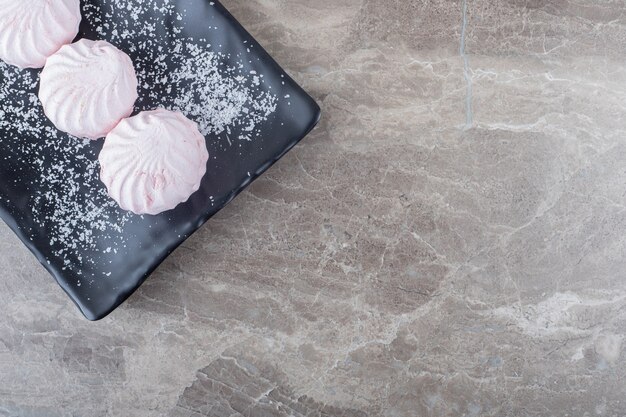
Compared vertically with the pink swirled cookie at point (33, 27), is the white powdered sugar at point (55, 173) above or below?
below

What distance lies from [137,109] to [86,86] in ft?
0.31

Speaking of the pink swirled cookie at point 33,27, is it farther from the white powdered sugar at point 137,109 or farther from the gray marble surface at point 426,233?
the gray marble surface at point 426,233

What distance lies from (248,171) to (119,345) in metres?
0.42

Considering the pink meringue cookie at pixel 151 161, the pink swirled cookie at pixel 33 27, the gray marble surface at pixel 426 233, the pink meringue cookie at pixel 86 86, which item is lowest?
the gray marble surface at pixel 426 233

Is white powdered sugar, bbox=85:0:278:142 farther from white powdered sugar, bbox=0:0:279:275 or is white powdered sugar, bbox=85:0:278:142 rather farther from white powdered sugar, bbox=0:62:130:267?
white powdered sugar, bbox=0:62:130:267

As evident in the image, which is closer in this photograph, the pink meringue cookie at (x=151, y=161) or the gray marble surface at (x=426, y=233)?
the pink meringue cookie at (x=151, y=161)

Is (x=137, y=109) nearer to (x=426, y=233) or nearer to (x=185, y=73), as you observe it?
(x=185, y=73)

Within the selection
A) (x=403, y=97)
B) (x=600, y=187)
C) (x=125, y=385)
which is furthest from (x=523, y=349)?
(x=125, y=385)

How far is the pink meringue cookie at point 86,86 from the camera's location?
0.92 metres

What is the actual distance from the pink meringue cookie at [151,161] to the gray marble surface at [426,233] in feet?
0.55

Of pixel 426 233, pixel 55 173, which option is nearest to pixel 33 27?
pixel 55 173

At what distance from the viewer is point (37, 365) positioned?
42.9 inches

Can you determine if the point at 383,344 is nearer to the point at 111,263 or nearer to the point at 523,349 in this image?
the point at 523,349

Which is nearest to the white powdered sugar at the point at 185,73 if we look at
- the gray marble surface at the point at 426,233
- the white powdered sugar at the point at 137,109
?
the white powdered sugar at the point at 137,109
